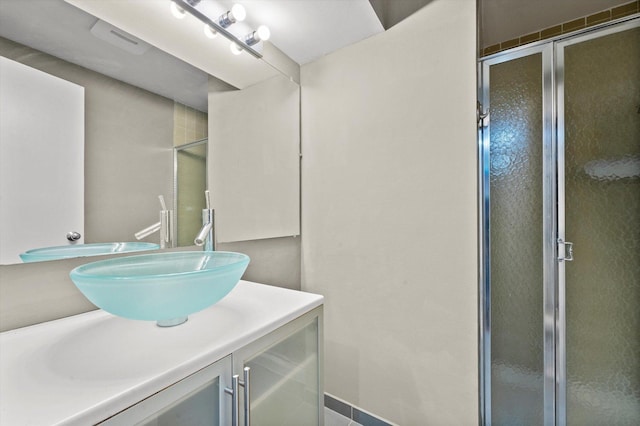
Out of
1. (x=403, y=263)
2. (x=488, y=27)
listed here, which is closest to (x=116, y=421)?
(x=403, y=263)

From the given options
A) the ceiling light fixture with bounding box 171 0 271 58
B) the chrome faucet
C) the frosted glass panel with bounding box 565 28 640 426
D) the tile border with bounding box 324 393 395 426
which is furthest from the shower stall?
the chrome faucet

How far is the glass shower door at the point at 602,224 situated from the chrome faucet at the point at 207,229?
63.6 inches

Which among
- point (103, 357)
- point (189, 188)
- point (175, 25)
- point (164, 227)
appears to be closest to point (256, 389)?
point (103, 357)

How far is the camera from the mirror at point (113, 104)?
2.28 ft

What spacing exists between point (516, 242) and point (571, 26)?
1.14 meters

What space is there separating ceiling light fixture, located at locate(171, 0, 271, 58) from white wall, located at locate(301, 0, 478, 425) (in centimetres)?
42

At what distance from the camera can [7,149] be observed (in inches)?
25.3

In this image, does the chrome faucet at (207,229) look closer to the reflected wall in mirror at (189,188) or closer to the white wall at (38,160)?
the reflected wall in mirror at (189,188)

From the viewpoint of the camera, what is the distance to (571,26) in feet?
4.49

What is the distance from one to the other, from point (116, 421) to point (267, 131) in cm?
124

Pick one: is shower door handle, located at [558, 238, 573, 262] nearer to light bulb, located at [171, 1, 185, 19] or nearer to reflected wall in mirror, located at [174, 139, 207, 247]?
reflected wall in mirror, located at [174, 139, 207, 247]

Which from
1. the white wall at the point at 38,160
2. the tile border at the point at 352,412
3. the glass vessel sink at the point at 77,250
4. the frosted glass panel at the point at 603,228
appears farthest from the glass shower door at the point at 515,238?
the white wall at the point at 38,160

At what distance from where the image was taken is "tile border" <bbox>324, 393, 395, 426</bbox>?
50.8 inches

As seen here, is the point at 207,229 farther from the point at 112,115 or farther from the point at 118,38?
the point at 118,38
